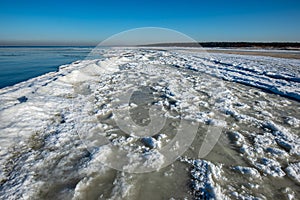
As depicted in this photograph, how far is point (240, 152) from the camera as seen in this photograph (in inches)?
119

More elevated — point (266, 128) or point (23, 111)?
point (23, 111)

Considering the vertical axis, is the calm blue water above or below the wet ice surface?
below

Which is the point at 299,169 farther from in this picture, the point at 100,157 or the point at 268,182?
the point at 100,157

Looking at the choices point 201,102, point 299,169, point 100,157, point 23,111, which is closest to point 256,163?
point 299,169

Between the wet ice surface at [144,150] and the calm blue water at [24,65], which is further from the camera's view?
the calm blue water at [24,65]

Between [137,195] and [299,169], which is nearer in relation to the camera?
[137,195]

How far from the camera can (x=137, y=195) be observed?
7.00 feet

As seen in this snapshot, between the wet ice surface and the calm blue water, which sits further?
the calm blue water

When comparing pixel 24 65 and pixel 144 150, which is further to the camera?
pixel 24 65

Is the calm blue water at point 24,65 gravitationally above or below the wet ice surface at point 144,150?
below

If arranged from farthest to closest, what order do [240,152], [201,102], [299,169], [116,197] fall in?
[201,102] → [240,152] → [299,169] → [116,197]

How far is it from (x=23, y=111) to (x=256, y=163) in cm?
463

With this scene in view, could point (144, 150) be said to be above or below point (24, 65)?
above

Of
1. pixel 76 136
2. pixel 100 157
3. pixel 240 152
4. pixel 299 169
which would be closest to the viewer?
pixel 299 169
